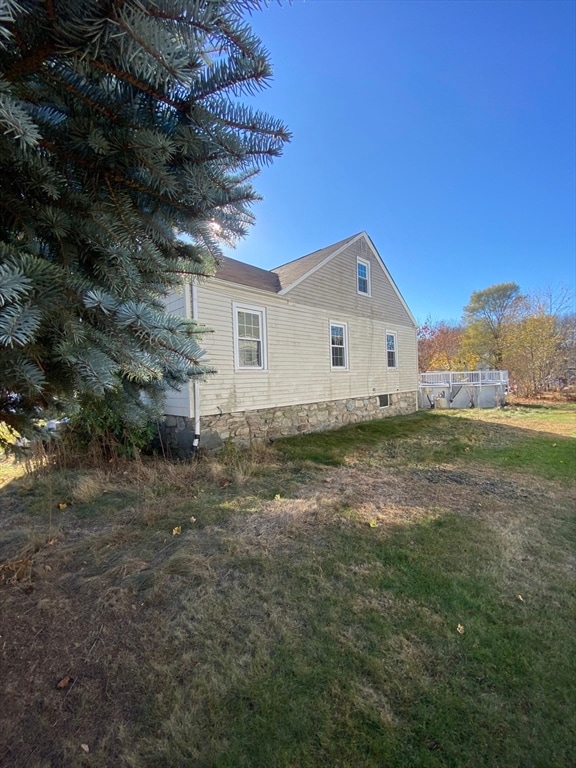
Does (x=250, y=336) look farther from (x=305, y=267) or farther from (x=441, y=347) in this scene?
(x=441, y=347)

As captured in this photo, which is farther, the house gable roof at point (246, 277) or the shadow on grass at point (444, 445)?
the house gable roof at point (246, 277)

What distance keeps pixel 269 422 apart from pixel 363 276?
604 centimetres

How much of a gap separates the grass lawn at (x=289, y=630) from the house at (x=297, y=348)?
254cm

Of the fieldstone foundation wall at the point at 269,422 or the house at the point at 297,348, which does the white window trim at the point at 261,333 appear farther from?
the fieldstone foundation wall at the point at 269,422

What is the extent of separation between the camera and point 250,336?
24.2ft

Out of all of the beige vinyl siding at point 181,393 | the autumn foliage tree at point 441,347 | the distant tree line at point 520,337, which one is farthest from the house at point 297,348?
the autumn foliage tree at point 441,347

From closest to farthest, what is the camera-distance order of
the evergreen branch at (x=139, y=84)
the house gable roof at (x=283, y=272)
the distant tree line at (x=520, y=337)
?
the evergreen branch at (x=139, y=84) < the house gable roof at (x=283, y=272) < the distant tree line at (x=520, y=337)

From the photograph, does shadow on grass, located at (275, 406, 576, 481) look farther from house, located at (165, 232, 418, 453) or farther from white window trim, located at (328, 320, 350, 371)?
white window trim, located at (328, 320, 350, 371)

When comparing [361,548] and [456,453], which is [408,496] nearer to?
[361,548]

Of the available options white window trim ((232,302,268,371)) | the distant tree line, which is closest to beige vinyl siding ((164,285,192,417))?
white window trim ((232,302,268,371))

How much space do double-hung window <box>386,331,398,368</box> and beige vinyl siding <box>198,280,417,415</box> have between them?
278 millimetres

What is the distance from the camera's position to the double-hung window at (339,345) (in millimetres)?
9563

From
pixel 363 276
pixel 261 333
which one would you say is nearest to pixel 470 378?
pixel 363 276

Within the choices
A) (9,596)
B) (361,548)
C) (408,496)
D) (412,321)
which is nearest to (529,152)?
(412,321)
